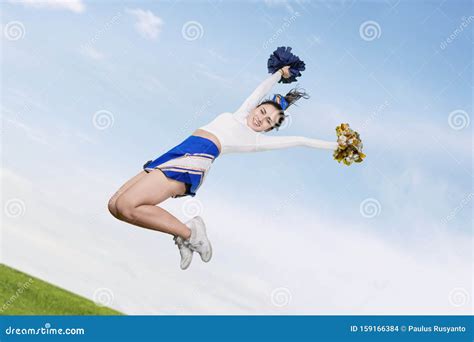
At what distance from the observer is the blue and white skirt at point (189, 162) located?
4.91 m

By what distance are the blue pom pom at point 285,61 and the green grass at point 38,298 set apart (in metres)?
2.62

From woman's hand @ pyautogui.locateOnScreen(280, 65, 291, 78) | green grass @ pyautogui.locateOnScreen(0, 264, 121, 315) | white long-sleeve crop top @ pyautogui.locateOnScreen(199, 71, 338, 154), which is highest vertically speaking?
woman's hand @ pyautogui.locateOnScreen(280, 65, 291, 78)

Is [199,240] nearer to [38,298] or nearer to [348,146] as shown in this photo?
[348,146]

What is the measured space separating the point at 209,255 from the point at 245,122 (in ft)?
3.77

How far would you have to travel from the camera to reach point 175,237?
199 inches

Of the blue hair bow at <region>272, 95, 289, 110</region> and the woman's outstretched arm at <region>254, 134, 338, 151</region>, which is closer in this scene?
the woman's outstretched arm at <region>254, 134, 338, 151</region>

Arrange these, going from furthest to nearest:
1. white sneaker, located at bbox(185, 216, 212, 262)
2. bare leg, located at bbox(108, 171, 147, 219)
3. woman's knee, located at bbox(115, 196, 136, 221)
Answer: white sneaker, located at bbox(185, 216, 212, 262) → bare leg, located at bbox(108, 171, 147, 219) → woman's knee, located at bbox(115, 196, 136, 221)

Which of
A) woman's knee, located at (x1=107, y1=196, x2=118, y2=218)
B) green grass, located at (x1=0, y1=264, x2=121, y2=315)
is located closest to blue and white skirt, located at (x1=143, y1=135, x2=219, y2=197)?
woman's knee, located at (x1=107, y1=196, x2=118, y2=218)

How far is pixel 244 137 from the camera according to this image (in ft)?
17.0

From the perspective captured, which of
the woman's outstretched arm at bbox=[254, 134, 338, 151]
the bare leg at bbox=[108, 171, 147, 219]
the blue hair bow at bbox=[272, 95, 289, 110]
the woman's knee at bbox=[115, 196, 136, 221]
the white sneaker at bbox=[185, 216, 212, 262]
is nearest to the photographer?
the woman's knee at bbox=[115, 196, 136, 221]

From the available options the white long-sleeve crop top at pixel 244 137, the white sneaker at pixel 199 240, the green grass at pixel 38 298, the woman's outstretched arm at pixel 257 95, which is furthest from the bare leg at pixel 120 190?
the green grass at pixel 38 298

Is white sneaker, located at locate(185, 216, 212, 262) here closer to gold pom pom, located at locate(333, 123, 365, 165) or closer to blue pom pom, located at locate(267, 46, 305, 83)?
gold pom pom, located at locate(333, 123, 365, 165)

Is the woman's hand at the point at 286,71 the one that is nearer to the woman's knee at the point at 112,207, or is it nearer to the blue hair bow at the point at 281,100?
the blue hair bow at the point at 281,100

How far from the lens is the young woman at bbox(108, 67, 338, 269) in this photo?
4824mm
